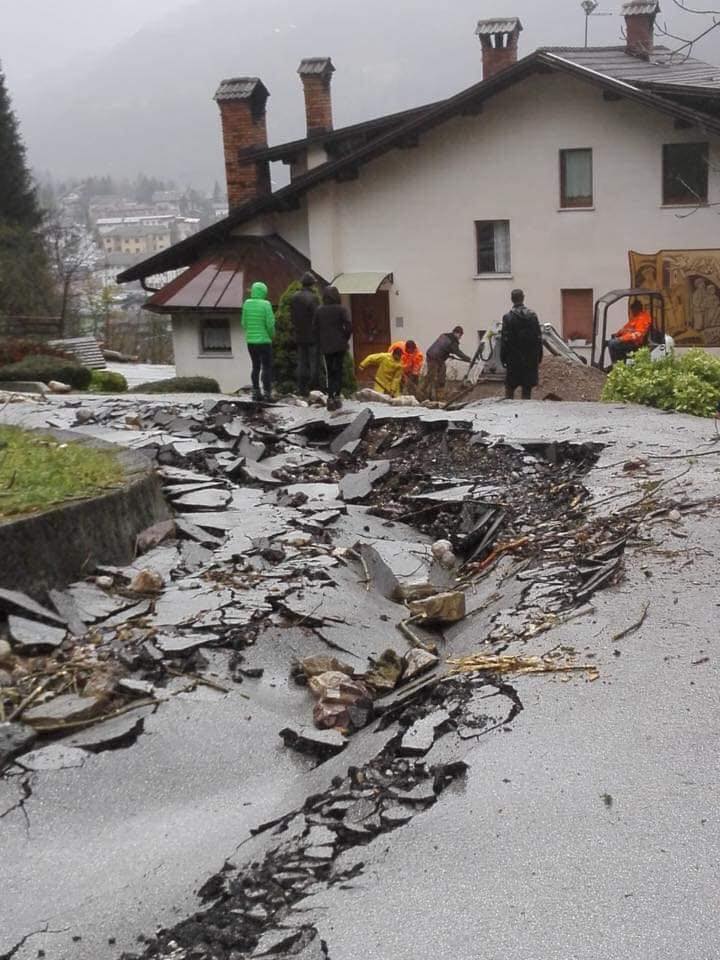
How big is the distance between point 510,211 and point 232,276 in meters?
7.32

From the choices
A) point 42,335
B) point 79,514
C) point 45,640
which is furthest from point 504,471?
point 42,335

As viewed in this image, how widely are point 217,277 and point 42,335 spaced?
1295 centimetres

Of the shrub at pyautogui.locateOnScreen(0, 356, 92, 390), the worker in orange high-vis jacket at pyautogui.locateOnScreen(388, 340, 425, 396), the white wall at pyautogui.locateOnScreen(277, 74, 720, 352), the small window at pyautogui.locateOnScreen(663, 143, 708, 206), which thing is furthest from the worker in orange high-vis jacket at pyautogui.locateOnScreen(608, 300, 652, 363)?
the shrub at pyautogui.locateOnScreen(0, 356, 92, 390)

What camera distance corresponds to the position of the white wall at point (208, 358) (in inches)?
1204

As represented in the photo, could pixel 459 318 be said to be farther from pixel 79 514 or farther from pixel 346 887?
pixel 346 887

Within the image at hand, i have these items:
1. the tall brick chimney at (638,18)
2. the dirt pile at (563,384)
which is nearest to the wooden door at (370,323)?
the dirt pile at (563,384)

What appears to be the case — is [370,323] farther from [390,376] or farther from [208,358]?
[390,376]

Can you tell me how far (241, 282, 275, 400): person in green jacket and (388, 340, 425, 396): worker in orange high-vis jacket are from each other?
286 cm

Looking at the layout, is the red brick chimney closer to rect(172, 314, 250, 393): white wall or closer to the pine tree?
rect(172, 314, 250, 393): white wall

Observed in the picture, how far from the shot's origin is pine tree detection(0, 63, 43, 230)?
52291 mm

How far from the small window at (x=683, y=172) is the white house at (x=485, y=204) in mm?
38

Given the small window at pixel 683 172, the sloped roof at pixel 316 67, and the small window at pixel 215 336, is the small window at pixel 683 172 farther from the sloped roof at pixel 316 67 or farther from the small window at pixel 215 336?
the small window at pixel 215 336

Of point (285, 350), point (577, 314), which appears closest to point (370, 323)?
point (577, 314)

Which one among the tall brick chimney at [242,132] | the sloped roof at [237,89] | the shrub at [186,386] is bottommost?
the shrub at [186,386]
